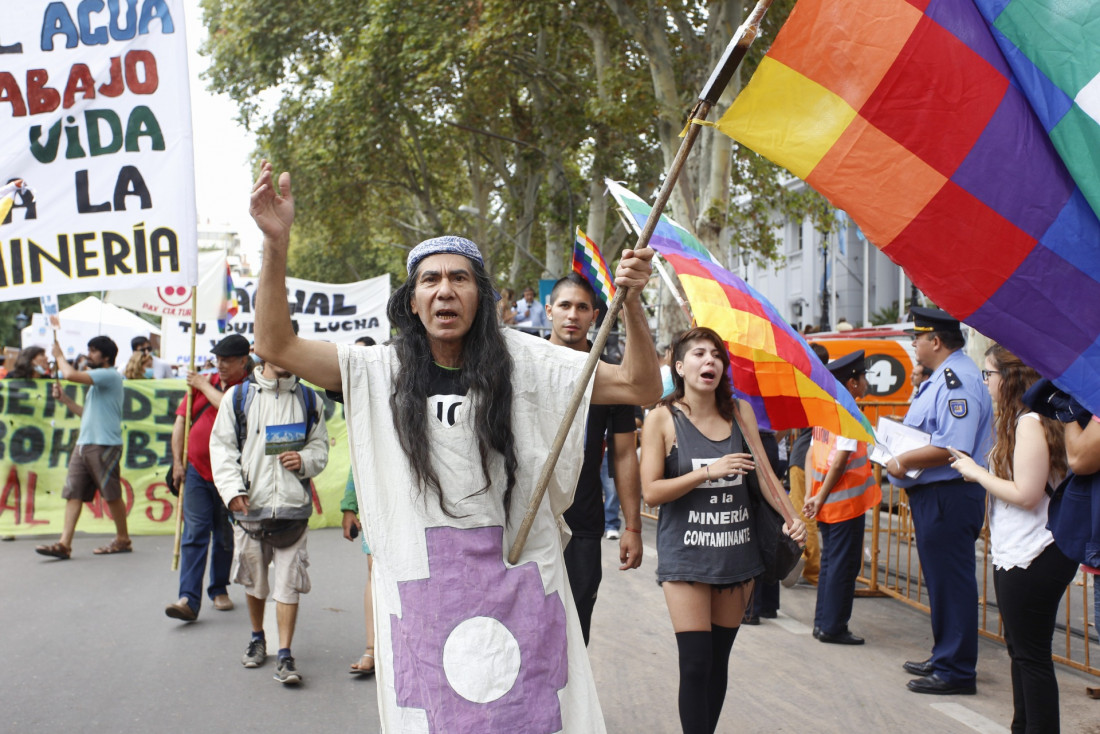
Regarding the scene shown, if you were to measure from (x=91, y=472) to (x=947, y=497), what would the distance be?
24.4 feet

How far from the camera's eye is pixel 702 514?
166 inches

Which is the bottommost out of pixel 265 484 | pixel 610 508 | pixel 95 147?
pixel 610 508

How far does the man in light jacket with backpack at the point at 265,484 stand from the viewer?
5879 mm

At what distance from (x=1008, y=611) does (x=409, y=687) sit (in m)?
2.74

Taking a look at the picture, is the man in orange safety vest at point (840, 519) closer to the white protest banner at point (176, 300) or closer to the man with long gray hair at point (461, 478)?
the man with long gray hair at point (461, 478)

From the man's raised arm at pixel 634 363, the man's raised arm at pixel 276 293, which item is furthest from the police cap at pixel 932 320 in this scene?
the man's raised arm at pixel 276 293

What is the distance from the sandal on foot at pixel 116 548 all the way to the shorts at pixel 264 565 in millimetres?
4273

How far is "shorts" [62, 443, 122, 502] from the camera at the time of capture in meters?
9.43

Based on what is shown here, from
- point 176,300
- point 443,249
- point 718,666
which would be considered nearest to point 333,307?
point 176,300

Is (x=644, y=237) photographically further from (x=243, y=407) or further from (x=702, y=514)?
(x=243, y=407)

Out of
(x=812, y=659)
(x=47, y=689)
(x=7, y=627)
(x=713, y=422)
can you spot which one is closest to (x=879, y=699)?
(x=812, y=659)

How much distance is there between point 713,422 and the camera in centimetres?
443

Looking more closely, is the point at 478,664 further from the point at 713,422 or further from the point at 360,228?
the point at 360,228

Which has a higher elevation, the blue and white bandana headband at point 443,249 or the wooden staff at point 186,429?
the blue and white bandana headband at point 443,249
